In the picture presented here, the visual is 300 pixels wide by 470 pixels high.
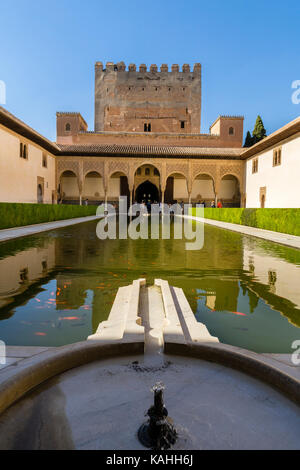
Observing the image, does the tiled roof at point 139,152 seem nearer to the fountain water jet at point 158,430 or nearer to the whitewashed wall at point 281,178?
the whitewashed wall at point 281,178

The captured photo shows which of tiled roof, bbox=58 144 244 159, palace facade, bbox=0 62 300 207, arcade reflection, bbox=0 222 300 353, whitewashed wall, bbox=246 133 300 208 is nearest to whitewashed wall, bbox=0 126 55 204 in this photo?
palace facade, bbox=0 62 300 207

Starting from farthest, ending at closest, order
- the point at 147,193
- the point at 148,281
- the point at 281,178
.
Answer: the point at 147,193 → the point at 281,178 → the point at 148,281

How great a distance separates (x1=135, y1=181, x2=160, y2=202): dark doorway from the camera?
3089cm

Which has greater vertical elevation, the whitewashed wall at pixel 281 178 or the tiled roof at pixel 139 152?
the tiled roof at pixel 139 152

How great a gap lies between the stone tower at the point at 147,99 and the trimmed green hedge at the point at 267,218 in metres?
19.8

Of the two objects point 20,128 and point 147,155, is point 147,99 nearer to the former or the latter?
point 147,155

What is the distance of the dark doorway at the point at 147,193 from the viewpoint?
30891mm

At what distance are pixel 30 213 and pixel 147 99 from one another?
27.8 metres

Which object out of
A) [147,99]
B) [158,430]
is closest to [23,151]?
[158,430]

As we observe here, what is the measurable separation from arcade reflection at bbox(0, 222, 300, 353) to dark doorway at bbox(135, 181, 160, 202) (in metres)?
24.3

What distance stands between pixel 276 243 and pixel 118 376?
7.55 meters

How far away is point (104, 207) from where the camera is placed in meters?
26.1

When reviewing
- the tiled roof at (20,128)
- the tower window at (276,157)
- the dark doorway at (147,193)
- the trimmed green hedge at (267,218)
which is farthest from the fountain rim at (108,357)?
the dark doorway at (147,193)

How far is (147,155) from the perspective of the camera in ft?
81.3
